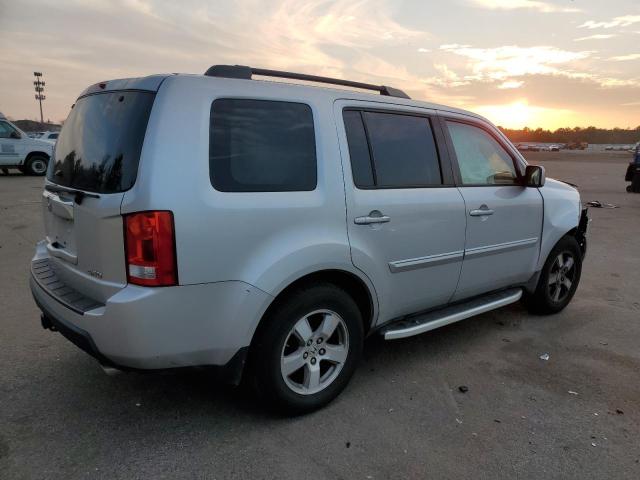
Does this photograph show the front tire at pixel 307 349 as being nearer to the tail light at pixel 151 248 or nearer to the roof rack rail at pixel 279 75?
the tail light at pixel 151 248

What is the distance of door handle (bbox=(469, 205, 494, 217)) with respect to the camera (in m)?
3.70

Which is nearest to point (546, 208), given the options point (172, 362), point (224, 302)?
point (224, 302)

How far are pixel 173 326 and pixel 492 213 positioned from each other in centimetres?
255

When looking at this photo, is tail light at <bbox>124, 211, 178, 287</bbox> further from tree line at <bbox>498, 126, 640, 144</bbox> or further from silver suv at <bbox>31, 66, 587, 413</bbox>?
tree line at <bbox>498, 126, 640, 144</bbox>

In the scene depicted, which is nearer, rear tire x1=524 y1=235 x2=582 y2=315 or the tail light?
the tail light

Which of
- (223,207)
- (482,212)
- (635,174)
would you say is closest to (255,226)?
(223,207)

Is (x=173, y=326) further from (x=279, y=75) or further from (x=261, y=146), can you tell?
(x=279, y=75)

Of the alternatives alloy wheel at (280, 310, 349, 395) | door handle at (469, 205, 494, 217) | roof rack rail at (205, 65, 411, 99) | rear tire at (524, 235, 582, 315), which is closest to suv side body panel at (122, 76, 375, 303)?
roof rack rail at (205, 65, 411, 99)

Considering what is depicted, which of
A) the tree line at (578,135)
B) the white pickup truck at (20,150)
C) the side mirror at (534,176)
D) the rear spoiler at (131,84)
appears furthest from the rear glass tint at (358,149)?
the tree line at (578,135)

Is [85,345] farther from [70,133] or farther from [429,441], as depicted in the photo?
[429,441]

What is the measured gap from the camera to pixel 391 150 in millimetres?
3332

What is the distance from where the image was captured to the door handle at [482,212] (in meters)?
3.70

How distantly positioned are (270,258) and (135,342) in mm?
758

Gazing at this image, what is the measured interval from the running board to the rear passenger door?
8 centimetres
